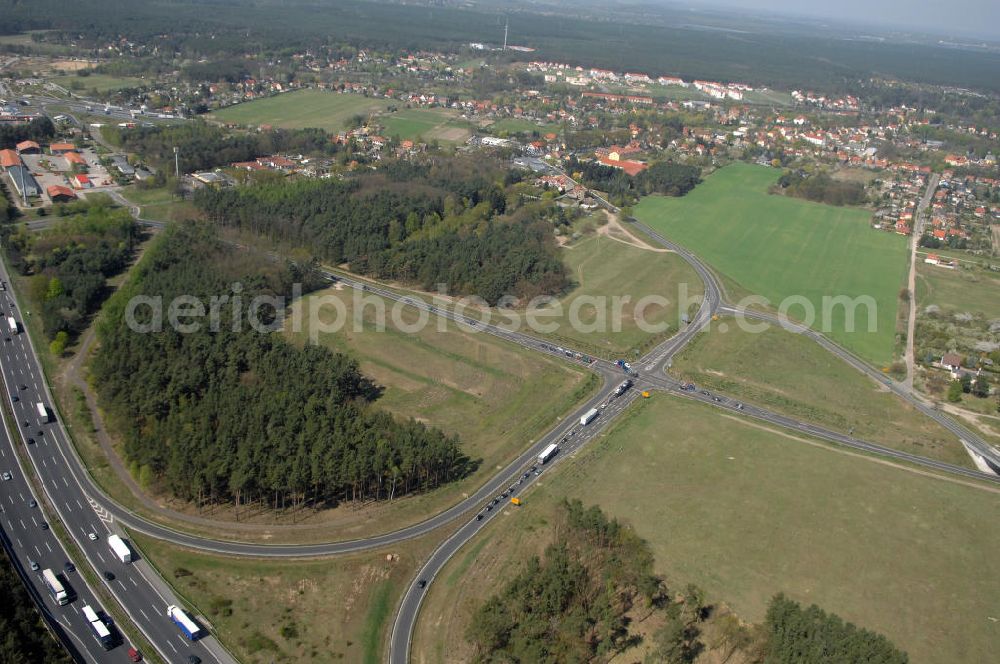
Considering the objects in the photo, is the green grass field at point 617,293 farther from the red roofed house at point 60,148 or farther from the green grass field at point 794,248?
the red roofed house at point 60,148

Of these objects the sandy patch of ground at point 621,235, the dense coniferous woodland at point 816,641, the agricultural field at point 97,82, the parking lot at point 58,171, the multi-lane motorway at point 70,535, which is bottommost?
the multi-lane motorway at point 70,535

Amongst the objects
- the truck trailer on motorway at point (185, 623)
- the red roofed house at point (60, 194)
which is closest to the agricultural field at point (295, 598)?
the truck trailer on motorway at point (185, 623)

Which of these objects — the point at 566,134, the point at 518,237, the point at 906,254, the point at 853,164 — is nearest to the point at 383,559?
the point at 518,237

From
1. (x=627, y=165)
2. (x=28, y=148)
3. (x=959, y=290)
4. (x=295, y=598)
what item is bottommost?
(x=295, y=598)

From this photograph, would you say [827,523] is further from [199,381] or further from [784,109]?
[784,109]

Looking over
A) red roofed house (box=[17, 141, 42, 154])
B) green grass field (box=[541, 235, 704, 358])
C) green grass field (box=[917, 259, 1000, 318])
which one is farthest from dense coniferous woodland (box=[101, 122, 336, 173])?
green grass field (box=[917, 259, 1000, 318])

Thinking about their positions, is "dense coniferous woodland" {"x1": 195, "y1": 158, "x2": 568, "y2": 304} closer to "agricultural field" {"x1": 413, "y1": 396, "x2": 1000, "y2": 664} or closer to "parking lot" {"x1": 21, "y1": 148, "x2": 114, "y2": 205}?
"parking lot" {"x1": 21, "y1": 148, "x2": 114, "y2": 205}

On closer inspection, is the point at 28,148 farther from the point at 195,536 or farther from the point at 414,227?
the point at 195,536

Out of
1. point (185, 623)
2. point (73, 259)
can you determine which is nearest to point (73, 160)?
point (73, 259)
